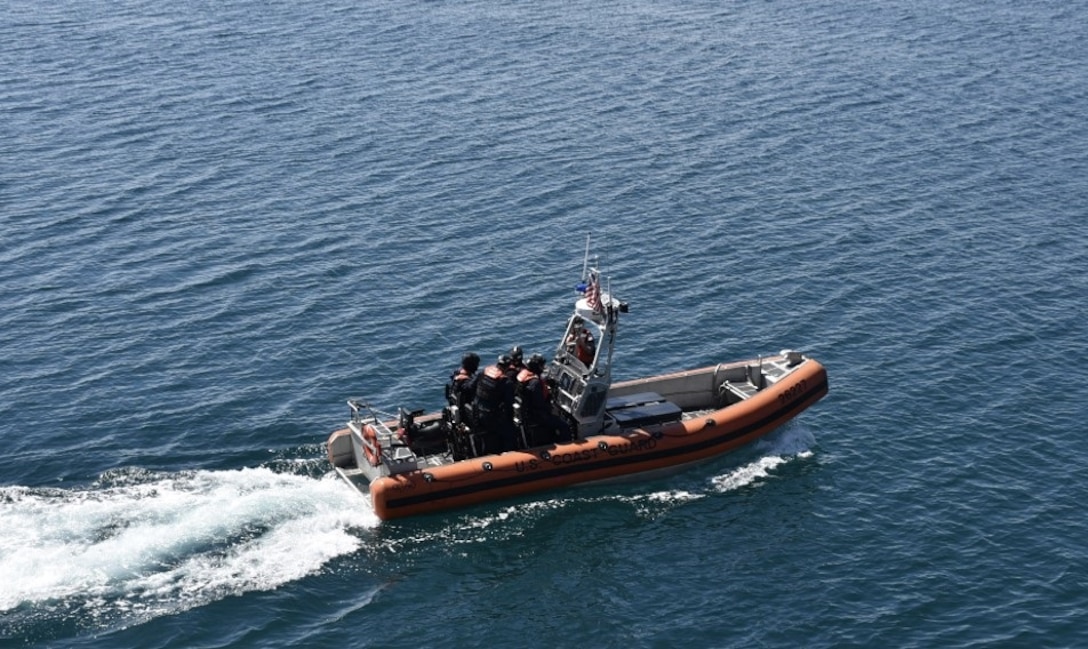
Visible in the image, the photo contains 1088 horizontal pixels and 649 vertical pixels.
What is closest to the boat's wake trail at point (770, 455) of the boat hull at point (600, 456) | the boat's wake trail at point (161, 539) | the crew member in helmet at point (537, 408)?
the boat hull at point (600, 456)

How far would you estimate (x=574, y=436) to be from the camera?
107ft

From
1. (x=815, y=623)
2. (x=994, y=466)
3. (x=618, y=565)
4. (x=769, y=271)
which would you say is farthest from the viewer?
(x=769, y=271)

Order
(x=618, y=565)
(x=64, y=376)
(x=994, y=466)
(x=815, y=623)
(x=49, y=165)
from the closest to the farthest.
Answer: (x=815, y=623) → (x=618, y=565) → (x=994, y=466) → (x=64, y=376) → (x=49, y=165)

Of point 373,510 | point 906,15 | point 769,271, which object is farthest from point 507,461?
point 906,15

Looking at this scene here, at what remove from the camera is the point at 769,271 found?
43125 mm

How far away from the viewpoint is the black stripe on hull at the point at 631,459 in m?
30.7

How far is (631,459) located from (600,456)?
730 mm

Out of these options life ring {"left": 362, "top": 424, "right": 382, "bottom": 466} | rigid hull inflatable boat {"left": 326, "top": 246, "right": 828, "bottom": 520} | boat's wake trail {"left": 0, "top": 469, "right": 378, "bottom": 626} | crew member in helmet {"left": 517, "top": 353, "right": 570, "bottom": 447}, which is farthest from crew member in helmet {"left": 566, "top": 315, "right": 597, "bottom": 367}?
boat's wake trail {"left": 0, "top": 469, "right": 378, "bottom": 626}

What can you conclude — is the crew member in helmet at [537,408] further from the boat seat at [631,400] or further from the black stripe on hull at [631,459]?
the boat seat at [631,400]

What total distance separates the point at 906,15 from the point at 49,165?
38346 mm

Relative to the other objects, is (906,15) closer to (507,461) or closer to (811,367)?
(811,367)

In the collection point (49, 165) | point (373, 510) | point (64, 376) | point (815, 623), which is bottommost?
point (815, 623)

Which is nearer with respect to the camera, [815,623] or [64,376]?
[815,623]

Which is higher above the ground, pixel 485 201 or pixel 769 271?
pixel 485 201
